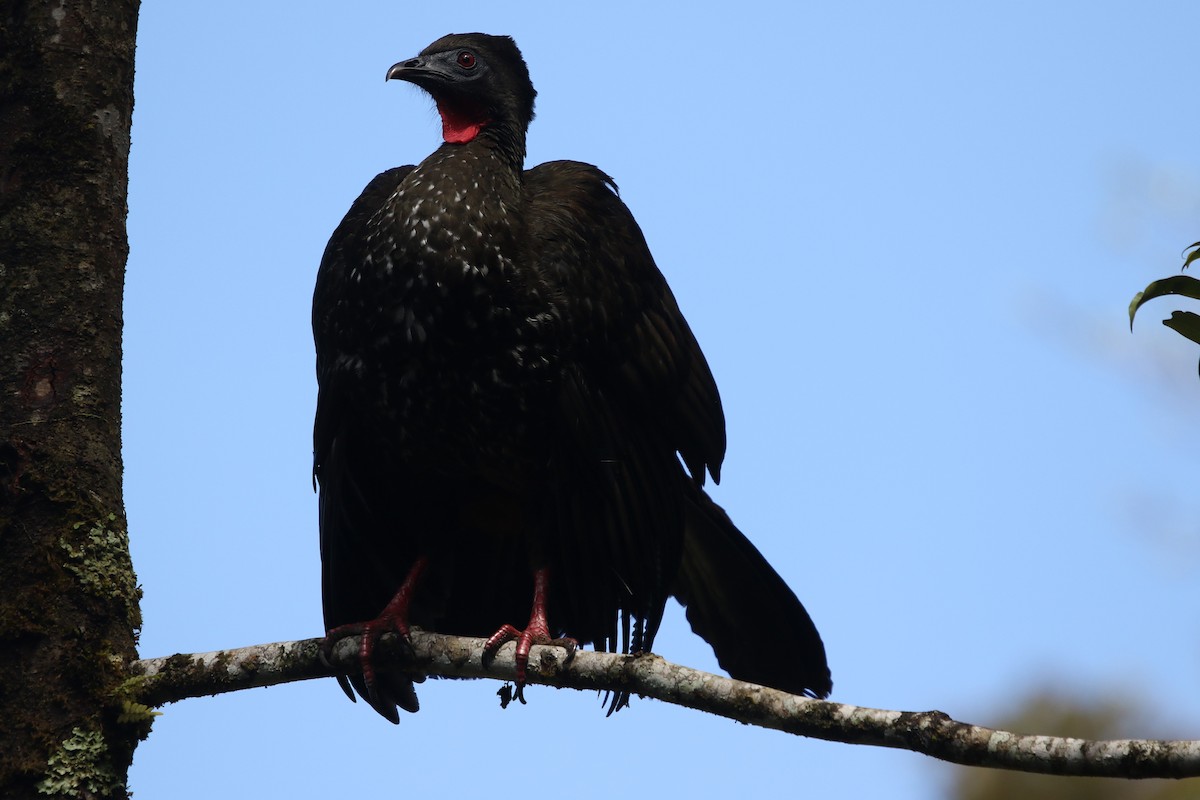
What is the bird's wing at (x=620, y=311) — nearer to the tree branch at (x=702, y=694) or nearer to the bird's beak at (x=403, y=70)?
the bird's beak at (x=403, y=70)

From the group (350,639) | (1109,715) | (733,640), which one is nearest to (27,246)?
(350,639)

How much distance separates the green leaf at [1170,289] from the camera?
85.4 inches

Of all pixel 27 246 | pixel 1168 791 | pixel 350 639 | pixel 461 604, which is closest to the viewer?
pixel 27 246

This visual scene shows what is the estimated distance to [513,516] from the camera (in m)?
4.03

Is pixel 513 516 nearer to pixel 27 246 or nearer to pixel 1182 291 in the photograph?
pixel 27 246

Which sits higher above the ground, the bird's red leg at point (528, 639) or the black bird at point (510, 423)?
the black bird at point (510, 423)

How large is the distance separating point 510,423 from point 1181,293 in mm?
1957

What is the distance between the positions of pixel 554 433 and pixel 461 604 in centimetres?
82

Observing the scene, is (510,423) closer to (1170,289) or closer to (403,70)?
(403,70)

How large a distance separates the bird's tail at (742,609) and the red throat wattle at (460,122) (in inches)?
51.8

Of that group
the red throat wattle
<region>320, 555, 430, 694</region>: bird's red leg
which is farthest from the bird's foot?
the red throat wattle

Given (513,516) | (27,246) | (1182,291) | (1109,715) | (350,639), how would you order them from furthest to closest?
(1109,715) → (513,516) → (350,639) → (27,246) → (1182,291)

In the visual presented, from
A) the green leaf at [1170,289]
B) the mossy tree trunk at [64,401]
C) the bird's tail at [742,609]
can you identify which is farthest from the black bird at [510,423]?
the green leaf at [1170,289]

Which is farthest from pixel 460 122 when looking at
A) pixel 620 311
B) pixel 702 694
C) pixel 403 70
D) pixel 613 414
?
pixel 702 694
